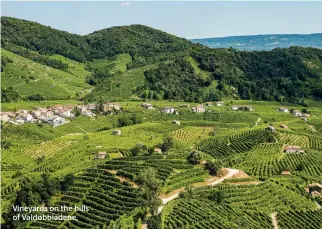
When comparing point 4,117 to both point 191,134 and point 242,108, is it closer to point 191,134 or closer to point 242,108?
point 191,134

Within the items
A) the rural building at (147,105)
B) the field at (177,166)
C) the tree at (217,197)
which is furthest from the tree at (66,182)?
the rural building at (147,105)

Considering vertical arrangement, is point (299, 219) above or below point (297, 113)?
below

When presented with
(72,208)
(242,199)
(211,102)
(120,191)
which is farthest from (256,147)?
(211,102)

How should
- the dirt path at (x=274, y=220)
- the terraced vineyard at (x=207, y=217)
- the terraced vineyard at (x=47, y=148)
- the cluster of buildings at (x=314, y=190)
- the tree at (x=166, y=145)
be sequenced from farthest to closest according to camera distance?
the terraced vineyard at (x=47, y=148)
the tree at (x=166, y=145)
the cluster of buildings at (x=314, y=190)
the dirt path at (x=274, y=220)
the terraced vineyard at (x=207, y=217)

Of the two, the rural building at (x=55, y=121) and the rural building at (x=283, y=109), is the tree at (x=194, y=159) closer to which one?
the rural building at (x=55, y=121)

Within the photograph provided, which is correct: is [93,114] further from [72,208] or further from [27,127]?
[72,208]

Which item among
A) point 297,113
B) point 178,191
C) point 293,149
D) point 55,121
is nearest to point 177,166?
point 178,191
